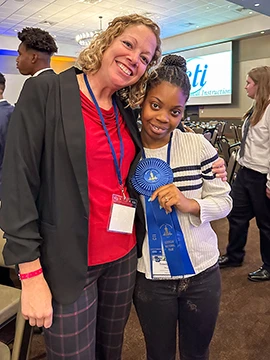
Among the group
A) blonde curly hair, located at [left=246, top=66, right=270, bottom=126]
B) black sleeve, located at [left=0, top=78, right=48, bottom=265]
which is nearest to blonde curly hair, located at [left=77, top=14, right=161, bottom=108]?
black sleeve, located at [left=0, top=78, right=48, bottom=265]

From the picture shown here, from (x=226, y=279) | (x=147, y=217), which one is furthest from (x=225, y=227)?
(x=147, y=217)

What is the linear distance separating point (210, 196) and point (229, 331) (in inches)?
49.3

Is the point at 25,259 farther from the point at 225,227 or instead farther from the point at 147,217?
the point at 225,227

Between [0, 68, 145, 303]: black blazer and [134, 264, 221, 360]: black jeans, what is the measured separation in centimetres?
29

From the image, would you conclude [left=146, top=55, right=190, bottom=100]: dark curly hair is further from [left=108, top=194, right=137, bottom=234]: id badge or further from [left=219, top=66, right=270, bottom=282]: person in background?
[left=219, top=66, right=270, bottom=282]: person in background

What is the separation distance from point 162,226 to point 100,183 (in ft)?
0.85

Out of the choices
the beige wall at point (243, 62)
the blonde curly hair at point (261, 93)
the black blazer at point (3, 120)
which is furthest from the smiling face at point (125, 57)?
the beige wall at point (243, 62)

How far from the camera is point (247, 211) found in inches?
106

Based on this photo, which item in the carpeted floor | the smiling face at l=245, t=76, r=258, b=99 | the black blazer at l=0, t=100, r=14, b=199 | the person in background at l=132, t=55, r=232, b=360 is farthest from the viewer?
the smiling face at l=245, t=76, r=258, b=99

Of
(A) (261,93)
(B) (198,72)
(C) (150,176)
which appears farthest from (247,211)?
(B) (198,72)

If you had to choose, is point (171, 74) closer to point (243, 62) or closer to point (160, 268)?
point (160, 268)

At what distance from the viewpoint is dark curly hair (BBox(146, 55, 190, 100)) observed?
108cm

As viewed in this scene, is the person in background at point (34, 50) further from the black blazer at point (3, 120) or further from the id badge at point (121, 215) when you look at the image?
the id badge at point (121, 215)

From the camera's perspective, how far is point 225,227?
3.75 metres
